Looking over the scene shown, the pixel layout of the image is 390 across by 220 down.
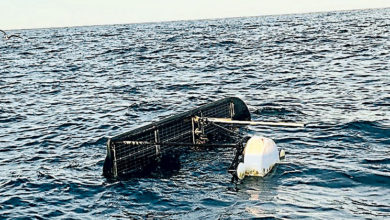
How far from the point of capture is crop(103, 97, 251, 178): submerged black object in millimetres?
14125

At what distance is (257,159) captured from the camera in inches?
529

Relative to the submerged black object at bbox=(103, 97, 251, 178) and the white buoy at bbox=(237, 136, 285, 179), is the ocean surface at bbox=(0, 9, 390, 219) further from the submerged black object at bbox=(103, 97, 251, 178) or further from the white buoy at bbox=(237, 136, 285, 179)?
the submerged black object at bbox=(103, 97, 251, 178)

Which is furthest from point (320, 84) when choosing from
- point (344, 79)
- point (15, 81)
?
point (15, 81)

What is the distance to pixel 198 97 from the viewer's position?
1097 inches

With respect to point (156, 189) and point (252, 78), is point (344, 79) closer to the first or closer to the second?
point (252, 78)

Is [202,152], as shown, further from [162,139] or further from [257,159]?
[257,159]

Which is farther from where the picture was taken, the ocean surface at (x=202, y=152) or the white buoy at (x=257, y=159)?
the white buoy at (x=257, y=159)

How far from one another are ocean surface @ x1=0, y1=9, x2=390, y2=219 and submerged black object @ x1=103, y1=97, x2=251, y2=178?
0.69 m

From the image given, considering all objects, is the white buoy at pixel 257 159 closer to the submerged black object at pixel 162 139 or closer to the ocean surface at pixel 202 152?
the ocean surface at pixel 202 152

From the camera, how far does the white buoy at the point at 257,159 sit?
44.0 ft

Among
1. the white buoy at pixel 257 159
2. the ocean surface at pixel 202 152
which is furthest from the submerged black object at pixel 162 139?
the white buoy at pixel 257 159

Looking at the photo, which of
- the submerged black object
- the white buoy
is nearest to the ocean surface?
the white buoy

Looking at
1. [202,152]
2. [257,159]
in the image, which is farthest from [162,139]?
[257,159]

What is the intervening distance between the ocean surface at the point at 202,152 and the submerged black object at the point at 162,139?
0.69 metres
